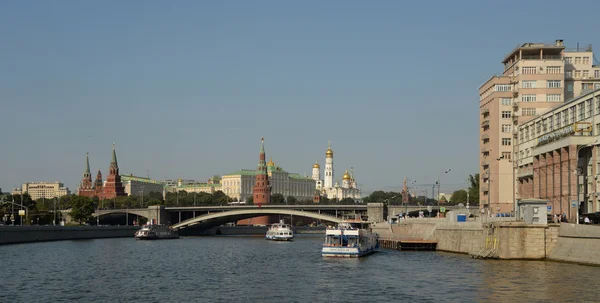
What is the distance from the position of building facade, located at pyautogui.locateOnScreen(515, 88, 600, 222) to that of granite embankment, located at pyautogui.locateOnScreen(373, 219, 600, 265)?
519cm

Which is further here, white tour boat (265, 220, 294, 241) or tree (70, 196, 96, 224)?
tree (70, 196, 96, 224)

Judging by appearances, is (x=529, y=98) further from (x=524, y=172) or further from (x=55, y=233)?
(x=55, y=233)

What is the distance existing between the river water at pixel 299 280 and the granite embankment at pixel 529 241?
1598 mm

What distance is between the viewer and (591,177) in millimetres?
88562

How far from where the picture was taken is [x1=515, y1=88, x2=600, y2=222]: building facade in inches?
3460

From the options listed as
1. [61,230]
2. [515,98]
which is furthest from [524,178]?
[61,230]

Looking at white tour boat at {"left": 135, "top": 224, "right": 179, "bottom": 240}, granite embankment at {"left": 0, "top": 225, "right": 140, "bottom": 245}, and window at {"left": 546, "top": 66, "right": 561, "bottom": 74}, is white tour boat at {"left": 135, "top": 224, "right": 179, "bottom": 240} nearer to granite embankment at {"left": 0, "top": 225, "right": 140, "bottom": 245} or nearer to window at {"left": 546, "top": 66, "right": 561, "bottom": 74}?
granite embankment at {"left": 0, "top": 225, "right": 140, "bottom": 245}

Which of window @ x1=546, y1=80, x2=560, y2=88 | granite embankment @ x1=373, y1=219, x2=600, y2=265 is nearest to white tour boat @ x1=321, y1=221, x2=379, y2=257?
granite embankment @ x1=373, y1=219, x2=600, y2=265

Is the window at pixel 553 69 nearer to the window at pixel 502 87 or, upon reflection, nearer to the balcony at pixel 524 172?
the window at pixel 502 87

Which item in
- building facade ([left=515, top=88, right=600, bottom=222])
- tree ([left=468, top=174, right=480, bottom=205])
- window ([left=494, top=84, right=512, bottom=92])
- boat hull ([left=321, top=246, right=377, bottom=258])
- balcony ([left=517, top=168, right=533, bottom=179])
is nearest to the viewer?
building facade ([left=515, top=88, right=600, bottom=222])

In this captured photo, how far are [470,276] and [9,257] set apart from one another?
183ft

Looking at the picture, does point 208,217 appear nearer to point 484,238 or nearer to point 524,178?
point 524,178

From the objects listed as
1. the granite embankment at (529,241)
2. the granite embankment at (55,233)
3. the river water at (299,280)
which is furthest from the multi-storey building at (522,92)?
the granite embankment at (55,233)

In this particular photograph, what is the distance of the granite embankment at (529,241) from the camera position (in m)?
68.8
